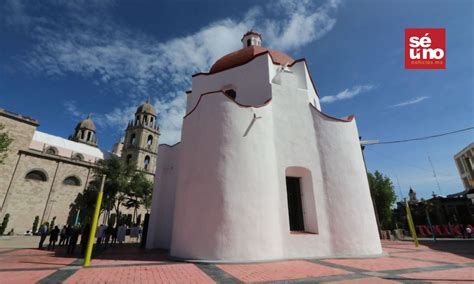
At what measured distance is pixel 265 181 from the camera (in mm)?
9578

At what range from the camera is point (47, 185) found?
33.1 metres

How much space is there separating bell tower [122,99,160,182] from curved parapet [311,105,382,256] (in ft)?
140

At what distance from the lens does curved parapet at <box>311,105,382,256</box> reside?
33.3 feet

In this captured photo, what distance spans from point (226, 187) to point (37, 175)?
122 ft

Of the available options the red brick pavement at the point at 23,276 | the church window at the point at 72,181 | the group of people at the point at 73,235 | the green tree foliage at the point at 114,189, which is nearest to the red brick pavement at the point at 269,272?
the red brick pavement at the point at 23,276

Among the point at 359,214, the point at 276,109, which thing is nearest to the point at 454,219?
the point at 359,214

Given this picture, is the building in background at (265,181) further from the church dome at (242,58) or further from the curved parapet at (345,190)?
the church dome at (242,58)

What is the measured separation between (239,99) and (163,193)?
7298 mm

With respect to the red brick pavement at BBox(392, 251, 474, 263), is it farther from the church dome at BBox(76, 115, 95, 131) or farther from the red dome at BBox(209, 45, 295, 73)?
the church dome at BBox(76, 115, 95, 131)

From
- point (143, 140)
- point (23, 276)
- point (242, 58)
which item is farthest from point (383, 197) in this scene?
point (143, 140)

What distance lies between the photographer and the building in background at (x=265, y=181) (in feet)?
28.8

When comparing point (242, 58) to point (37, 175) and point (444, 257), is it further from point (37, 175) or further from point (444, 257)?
point (37, 175)

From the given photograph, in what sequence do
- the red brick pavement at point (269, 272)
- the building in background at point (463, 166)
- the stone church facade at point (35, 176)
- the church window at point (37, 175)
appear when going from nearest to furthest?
the red brick pavement at point (269, 272) < the stone church facade at point (35, 176) < the church window at point (37, 175) < the building in background at point (463, 166)

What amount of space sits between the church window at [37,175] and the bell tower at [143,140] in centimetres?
1498
